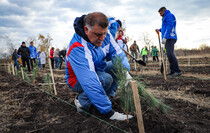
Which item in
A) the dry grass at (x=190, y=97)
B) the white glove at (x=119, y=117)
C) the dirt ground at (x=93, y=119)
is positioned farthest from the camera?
the dry grass at (x=190, y=97)

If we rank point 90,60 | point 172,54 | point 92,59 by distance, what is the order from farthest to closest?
point 172,54
point 92,59
point 90,60

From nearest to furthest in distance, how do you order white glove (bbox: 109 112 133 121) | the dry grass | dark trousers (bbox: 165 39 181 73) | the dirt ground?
the dirt ground, white glove (bbox: 109 112 133 121), the dry grass, dark trousers (bbox: 165 39 181 73)

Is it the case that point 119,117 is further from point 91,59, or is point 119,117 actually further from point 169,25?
point 169,25

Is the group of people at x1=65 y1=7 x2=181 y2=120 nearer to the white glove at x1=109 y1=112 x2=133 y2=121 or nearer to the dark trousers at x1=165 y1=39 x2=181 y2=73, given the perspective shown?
the white glove at x1=109 y1=112 x2=133 y2=121

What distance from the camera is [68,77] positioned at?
2.08m

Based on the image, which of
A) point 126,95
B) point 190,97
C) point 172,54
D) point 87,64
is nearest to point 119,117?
point 126,95

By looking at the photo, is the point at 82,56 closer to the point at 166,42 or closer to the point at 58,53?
the point at 166,42

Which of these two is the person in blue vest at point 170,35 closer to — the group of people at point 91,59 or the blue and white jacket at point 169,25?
the blue and white jacket at point 169,25

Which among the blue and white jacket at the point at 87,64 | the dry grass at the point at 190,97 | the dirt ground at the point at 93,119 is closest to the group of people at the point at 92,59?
the blue and white jacket at the point at 87,64

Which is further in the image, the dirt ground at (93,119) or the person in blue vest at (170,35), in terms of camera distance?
the person in blue vest at (170,35)

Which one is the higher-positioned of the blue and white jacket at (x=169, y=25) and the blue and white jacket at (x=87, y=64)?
the blue and white jacket at (x=169, y=25)

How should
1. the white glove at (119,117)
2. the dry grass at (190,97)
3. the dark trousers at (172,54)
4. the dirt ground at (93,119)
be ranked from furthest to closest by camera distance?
the dark trousers at (172,54)
the dry grass at (190,97)
the white glove at (119,117)
the dirt ground at (93,119)

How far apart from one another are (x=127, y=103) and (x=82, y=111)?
745mm

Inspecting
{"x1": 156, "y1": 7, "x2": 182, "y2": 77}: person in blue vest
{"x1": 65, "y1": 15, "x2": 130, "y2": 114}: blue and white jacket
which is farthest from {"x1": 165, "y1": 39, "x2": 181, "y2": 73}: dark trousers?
{"x1": 65, "y1": 15, "x2": 130, "y2": 114}: blue and white jacket
